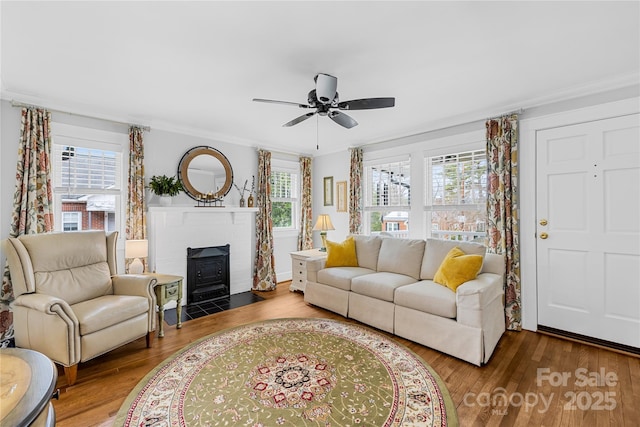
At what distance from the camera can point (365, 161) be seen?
4.82m

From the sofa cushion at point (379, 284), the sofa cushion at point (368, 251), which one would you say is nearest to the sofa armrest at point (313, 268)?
the sofa cushion at point (368, 251)

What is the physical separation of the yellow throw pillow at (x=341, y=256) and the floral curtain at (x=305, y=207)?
5.00 ft

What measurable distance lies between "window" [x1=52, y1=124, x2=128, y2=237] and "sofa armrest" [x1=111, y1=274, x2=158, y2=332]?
104 cm

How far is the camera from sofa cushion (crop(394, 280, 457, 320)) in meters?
2.61

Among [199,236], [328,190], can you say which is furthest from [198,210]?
[328,190]

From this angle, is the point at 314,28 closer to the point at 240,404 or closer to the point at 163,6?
the point at 163,6

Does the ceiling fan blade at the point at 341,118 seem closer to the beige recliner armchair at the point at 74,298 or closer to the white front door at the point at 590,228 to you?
the white front door at the point at 590,228

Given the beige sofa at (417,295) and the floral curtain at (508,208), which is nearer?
the beige sofa at (417,295)

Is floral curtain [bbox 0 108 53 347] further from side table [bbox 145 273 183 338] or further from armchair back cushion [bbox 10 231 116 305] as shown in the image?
side table [bbox 145 273 183 338]

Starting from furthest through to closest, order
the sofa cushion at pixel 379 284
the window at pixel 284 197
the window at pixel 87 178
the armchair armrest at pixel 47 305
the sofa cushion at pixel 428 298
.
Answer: the window at pixel 284 197
the window at pixel 87 178
the sofa cushion at pixel 379 284
the sofa cushion at pixel 428 298
the armchair armrest at pixel 47 305

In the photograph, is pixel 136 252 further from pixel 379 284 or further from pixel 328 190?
pixel 328 190

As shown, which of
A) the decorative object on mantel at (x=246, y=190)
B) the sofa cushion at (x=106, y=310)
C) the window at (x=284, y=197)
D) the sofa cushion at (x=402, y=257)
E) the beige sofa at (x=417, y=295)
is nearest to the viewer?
the sofa cushion at (x=106, y=310)

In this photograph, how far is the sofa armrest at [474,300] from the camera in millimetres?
2420

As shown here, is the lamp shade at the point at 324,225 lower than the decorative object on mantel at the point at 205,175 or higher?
lower
